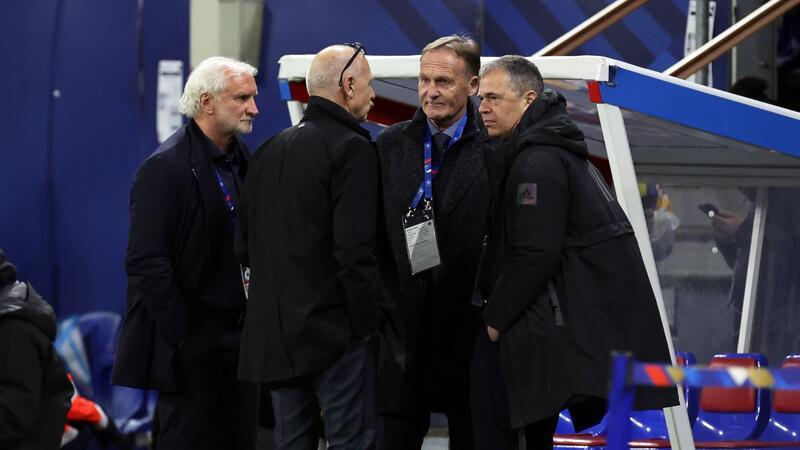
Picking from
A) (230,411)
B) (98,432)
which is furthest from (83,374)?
(230,411)

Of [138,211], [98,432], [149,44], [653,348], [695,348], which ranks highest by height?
[149,44]

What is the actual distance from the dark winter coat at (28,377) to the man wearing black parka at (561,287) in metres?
1.46

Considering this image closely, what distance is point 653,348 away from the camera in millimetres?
4660

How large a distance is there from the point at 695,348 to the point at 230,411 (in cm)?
292

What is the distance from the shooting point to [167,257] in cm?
518

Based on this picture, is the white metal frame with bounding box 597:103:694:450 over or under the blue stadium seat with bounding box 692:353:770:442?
over

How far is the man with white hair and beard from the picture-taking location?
4.57m

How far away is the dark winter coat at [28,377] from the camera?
15.2 feet

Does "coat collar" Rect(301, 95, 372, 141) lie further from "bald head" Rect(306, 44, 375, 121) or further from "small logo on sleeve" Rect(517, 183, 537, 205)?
"small logo on sleeve" Rect(517, 183, 537, 205)

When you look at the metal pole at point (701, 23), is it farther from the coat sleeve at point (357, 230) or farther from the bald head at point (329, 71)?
the coat sleeve at point (357, 230)

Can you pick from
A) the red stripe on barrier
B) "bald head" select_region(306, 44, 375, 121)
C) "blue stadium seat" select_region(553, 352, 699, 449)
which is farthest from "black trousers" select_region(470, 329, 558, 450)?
the red stripe on barrier

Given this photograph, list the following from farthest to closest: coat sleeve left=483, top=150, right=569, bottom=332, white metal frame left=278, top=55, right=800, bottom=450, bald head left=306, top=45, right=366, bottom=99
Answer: white metal frame left=278, top=55, right=800, bottom=450 < bald head left=306, top=45, right=366, bottom=99 < coat sleeve left=483, top=150, right=569, bottom=332

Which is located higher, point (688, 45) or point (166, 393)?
point (688, 45)

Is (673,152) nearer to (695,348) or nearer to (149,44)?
(695,348)
